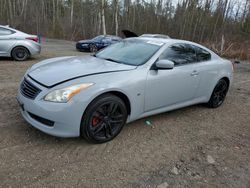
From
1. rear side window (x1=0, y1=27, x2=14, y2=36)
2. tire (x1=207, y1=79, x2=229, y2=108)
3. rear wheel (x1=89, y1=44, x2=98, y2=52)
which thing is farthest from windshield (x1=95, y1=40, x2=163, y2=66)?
rear wheel (x1=89, y1=44, x2=98, y2=52)

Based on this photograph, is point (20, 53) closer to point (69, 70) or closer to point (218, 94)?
point (69, 70)

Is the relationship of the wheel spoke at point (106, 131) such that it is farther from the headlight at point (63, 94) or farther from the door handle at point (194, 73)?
the door handle at point (194, 73)

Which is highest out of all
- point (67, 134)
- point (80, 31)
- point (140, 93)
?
point (140, 93)

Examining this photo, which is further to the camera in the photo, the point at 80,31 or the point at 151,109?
the point at 80,31

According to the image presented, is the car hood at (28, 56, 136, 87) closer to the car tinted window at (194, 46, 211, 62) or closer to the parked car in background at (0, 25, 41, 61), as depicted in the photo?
the car tinted window at (194, 46, 211, 62)

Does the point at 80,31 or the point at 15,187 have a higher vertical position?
the point at 15,187

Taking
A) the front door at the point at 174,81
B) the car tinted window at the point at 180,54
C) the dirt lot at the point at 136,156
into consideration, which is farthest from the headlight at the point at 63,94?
the car tinted window at the point at 180,54

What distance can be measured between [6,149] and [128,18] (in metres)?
33.6

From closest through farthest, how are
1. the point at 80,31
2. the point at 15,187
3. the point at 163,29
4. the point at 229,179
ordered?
the point at 15,187
the point at 229,179
the point at 163,29
the point at 80,31

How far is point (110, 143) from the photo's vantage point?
353cm

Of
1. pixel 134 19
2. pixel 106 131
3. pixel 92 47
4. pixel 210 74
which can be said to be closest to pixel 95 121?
pixel 106 131

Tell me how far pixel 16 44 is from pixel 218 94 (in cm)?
742

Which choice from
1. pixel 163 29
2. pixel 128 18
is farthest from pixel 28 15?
pixel 163 29

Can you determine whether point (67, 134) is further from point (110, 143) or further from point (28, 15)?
point (28, 15)
